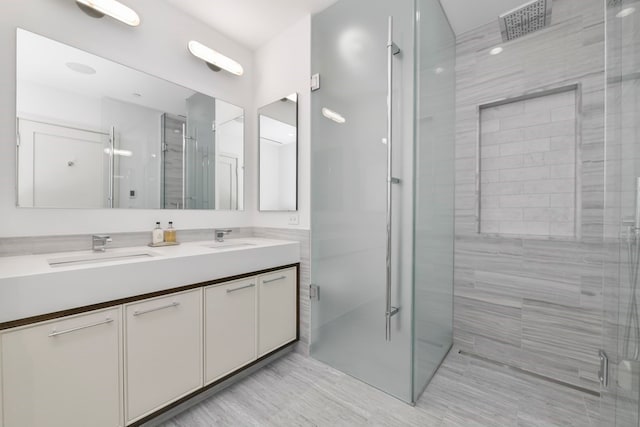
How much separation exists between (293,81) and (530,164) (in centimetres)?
191

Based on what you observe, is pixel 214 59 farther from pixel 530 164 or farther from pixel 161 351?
pixel 530 164

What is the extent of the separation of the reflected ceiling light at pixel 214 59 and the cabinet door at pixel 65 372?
1813 millimetres

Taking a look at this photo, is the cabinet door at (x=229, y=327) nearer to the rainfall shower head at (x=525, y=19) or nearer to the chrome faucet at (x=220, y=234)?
the chrome faucet at (x=220, y=234)

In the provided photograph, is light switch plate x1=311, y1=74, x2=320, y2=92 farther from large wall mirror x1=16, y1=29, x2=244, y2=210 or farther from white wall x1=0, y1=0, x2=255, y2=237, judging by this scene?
large wall mirror x1=16, y1=29, x2=244, y2=210

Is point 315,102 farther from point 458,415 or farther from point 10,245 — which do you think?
point 458,415

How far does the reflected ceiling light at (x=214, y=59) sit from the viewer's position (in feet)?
6.30

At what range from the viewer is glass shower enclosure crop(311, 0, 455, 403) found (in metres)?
1.52

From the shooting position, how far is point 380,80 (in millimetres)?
1620

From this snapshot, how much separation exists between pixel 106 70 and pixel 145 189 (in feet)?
2.50

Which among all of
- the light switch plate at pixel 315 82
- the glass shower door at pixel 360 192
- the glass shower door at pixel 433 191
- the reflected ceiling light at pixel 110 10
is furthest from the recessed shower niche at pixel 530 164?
the reflected ceiling light at pixel 110 10

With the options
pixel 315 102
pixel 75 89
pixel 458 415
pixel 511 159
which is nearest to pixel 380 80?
pixel 315 102

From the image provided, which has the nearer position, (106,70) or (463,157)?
(106,70)

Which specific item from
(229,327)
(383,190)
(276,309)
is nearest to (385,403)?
(276,309)

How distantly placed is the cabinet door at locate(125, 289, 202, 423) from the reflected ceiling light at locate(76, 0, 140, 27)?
1696 mm
